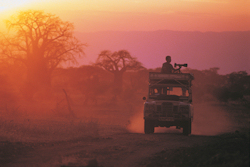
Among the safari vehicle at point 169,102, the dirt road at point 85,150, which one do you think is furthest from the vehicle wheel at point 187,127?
the dirt road at point 85,150

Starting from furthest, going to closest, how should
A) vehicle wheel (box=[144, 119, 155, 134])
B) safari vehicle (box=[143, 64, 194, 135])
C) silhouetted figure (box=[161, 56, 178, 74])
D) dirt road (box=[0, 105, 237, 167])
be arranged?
silhouetted figure (box=[161, 56, 178, 74]) → vehicle wheel (box=[144, 119, 155, 134]) → safari vehicle (box=[143, 64, 194, 135]) → dirt road (box=[0, 105, 237, 167])

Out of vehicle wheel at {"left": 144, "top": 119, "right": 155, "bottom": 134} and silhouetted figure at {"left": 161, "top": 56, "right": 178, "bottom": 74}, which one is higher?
silhouetted figure at {"left": 161, "top": 56, "right": 178, "bottom": 74}

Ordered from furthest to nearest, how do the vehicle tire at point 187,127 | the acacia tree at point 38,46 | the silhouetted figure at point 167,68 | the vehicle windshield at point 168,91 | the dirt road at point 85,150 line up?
Answer: the acacia tree at point 38,46
the silhouetted figure at point 167,68
the vehicle windshield at point 168,91
the vehicle tire at point 187,127
the dirt road at point 85,150

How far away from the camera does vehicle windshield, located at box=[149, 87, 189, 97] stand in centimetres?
1220

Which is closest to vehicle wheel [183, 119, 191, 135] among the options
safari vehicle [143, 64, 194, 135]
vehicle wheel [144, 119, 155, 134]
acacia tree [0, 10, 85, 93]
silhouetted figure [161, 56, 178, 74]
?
safari vehicle [143, 64, 194, 135]

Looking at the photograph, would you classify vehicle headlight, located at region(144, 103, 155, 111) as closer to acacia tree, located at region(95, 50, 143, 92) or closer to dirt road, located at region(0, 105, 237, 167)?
dirt road, located at region(0, 105, 237, 167)

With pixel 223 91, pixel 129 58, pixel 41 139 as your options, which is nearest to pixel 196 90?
pixel 223 91

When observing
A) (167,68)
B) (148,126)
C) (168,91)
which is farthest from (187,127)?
(167,68)

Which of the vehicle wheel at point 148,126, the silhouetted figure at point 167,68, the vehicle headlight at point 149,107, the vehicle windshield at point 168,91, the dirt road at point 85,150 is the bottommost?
the dirt road at point 85,150

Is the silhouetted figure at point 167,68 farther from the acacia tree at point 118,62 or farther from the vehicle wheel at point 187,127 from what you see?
the acacia tree at point 118,62

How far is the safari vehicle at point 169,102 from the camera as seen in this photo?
11.3 m

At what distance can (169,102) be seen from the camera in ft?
37.1

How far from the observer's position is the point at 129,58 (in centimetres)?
4878

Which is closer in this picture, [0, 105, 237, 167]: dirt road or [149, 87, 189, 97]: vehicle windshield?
[0, 105, 237, 167]: dirt road
